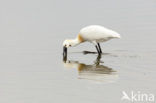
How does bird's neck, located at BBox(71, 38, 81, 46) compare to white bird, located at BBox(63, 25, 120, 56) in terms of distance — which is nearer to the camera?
white bird, located at BBox(63, 25, 120, 56)

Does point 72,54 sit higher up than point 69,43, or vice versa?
point 69,43

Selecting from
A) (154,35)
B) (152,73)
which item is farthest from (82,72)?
(154,35)

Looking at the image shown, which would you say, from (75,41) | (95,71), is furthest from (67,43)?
(95,71)

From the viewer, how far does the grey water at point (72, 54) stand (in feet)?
38.7

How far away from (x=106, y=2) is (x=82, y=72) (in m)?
13.1

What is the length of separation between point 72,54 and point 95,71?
3.09 meters

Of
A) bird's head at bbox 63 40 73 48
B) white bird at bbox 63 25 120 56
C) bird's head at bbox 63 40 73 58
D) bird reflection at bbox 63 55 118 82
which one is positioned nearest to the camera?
bird reflection at bbox 63 55 118 82

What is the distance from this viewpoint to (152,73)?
13.0 meters

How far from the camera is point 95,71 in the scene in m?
14.0

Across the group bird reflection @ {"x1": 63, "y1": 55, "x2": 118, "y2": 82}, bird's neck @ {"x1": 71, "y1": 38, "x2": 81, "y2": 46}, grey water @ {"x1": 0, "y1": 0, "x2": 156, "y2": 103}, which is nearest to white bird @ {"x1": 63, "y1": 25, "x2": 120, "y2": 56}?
bird's neck @ {"x1": 71, "y1": 38, "x2": 81, "y2": 46}

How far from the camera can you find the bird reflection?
1297 cm

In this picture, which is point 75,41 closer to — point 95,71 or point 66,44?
point 66,44

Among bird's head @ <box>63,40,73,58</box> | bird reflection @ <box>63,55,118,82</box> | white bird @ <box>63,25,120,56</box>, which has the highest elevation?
white bird @ <box>63,25,120,56</box>

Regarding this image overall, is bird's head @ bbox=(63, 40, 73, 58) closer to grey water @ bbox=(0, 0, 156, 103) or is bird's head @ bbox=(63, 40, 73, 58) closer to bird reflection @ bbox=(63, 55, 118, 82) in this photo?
grey water @ bbox=(0, 0, 156, 103)
